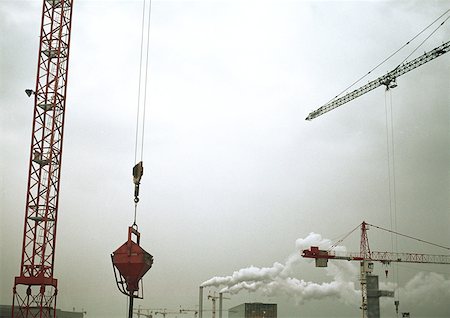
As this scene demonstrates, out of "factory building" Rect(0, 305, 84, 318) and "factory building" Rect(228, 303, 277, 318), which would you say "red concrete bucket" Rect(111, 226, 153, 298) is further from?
Answer: "factory building" Rect(0, 305, 84, 318)

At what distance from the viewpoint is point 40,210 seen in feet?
148

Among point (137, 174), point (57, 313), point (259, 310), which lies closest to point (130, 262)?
point (137, 174)

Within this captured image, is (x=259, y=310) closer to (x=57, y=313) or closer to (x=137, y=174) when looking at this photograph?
(x=57, y=313)

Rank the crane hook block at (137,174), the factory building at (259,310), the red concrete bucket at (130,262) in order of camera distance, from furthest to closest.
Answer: the factory building at (259,310)
the crane hook block at (137,174)
the red concrete bucket at (130,262)

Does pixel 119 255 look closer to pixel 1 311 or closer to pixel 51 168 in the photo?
pixel 51 168

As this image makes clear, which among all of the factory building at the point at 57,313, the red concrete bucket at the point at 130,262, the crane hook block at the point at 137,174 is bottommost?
the factory building at the point at 57,313

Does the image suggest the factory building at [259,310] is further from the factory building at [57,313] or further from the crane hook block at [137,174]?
the crane hook block at [137,174]

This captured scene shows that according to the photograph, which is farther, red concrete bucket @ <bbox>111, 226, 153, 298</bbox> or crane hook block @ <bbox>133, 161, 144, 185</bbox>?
crane hook block @ <bbox>133, 161, 144, 185</bbox>

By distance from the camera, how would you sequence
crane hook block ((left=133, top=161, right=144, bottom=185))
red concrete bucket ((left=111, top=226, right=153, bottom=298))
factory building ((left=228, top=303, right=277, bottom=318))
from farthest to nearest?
1. factory building ((left=228, top=303, right=277, bottom=318))
2. crane hook block ((left=133, top=161, right=144, bottom=185))
3. red concrete bucket ((left=111, top=226, right=153, bottom=298))

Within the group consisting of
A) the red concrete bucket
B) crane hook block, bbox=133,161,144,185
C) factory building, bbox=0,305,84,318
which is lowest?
factory building, bbox=0,305,84,318

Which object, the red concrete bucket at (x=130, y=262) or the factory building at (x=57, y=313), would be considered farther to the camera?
the factory building at (x=57, y=313)

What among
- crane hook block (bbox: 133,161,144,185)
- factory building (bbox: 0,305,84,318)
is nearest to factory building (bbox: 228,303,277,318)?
factory building (bbox: 0,305,84,318)

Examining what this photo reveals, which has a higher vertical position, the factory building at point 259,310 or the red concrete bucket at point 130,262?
the red concrete bucket at point 130,262

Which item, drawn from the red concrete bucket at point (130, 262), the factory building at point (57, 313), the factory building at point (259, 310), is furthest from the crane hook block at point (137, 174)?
the factory building at point (57, 313)
